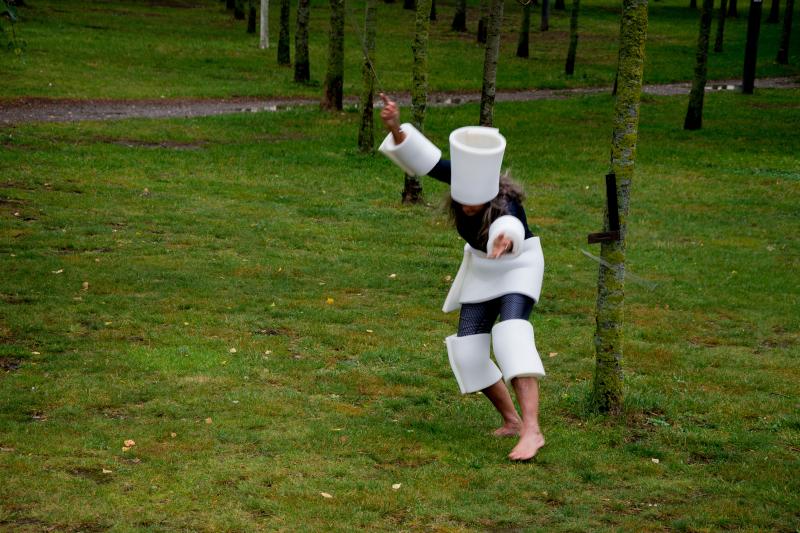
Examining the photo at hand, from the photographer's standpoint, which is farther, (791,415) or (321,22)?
(321,22)

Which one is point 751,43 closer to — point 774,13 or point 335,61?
point 335,61

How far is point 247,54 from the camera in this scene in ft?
119

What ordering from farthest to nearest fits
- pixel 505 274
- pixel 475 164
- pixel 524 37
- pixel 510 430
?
pixel 524 37, pixel 510 430, pixel 505 274, pixel 475 164

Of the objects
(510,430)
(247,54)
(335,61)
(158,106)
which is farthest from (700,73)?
(510,430)

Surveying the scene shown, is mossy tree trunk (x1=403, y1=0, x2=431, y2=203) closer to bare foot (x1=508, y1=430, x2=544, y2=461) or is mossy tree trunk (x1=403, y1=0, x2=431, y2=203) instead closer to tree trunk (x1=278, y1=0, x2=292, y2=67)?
bare foot (x1=508, y1=430, x2=544, y2=461)

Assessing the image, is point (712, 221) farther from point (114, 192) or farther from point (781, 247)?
point (114, 192)

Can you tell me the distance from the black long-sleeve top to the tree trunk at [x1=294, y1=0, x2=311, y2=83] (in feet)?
69.8

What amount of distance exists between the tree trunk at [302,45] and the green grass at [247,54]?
0.34 meters

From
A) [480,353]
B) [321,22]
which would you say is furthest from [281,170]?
[321,22]

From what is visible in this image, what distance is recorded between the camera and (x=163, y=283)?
11055 millimetres

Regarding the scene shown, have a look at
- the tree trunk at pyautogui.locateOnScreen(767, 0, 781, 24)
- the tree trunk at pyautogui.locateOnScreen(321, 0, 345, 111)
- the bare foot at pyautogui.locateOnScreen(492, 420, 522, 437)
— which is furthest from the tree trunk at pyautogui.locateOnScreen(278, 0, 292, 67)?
the tree trunk at pyautogui.locateOnScreen(767, 0, 781, 24)

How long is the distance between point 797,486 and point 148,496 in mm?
3934

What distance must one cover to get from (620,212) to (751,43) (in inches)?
981

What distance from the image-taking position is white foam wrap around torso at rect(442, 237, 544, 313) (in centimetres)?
711
